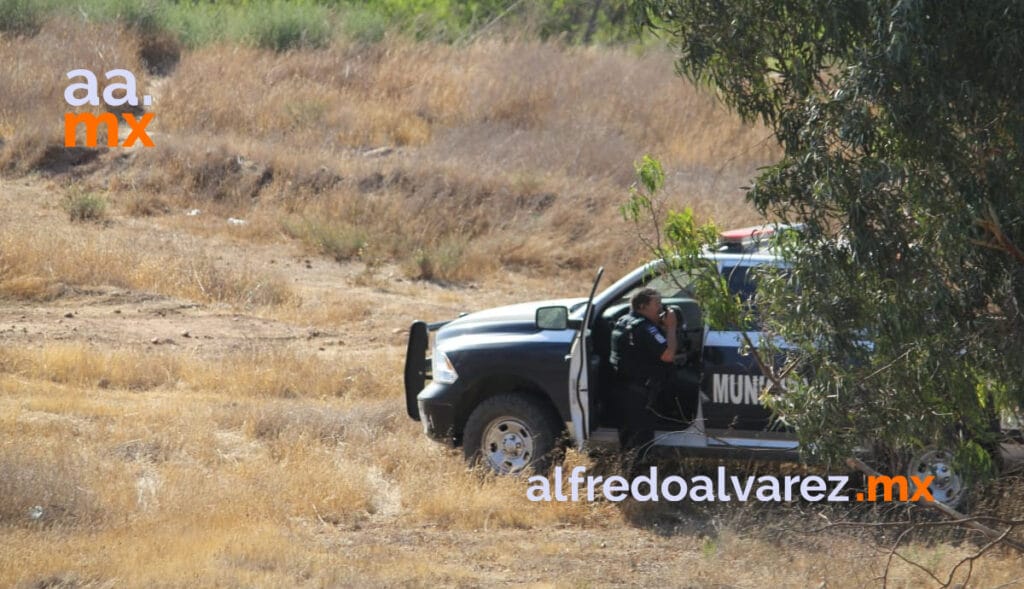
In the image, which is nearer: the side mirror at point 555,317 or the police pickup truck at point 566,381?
the police pickup truck at point 566,381

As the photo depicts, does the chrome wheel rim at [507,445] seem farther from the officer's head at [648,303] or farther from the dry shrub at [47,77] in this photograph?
the dry shrub at [47,77]

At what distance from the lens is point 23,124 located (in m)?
22.8

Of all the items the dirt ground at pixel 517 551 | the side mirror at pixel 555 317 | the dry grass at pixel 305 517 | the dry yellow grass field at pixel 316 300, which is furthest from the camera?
the side mirror at pixel 555 317

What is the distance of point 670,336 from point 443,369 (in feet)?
5.68

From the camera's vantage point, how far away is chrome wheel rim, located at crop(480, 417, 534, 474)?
899cm

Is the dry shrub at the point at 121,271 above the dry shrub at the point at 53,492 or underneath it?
above

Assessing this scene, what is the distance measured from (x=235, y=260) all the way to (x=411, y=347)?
9.31 meters

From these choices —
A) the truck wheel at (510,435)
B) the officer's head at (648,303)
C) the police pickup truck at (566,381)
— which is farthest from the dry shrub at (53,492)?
the officer's head at (648,303)

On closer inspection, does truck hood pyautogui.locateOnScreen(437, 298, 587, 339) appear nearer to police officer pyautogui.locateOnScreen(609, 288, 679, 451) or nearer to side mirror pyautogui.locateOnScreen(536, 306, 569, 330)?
side mirror pyautogui.locateOnScreen(536, 306, 569, 330)

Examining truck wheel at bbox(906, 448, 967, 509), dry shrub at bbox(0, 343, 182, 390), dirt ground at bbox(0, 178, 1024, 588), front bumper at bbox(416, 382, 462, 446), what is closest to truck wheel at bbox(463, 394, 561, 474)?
front bumper at bbox(416, 382, 462, 446)

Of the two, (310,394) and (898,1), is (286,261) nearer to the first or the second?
(310,394)

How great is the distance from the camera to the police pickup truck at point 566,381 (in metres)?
8.48

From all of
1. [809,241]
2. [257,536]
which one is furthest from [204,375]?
[809,241]

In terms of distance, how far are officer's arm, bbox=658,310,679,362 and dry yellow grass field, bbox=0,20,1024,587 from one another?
1.10 metres
